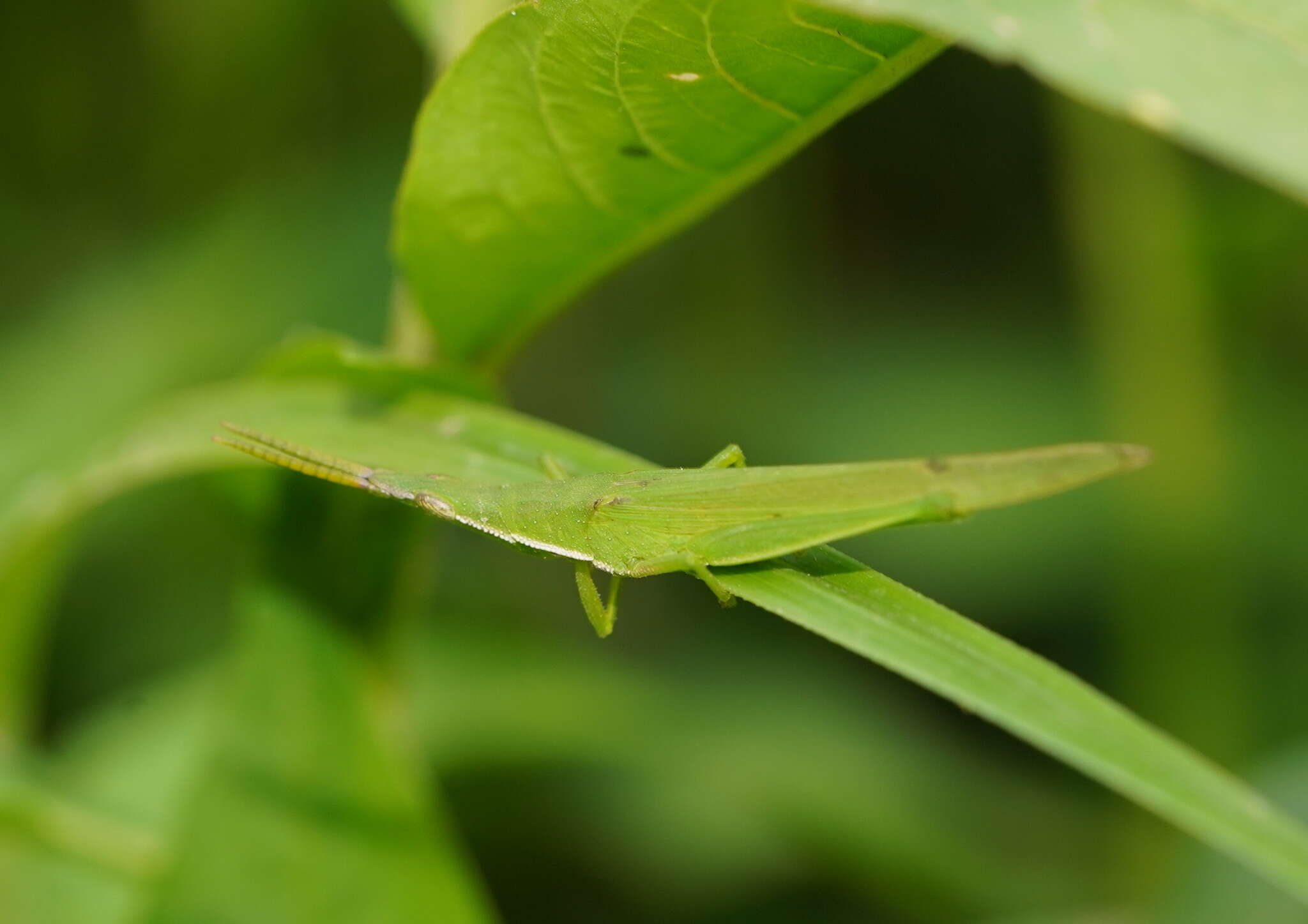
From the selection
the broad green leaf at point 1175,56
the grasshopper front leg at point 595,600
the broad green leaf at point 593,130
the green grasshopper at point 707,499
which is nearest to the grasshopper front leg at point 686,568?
the green grasshopper at point 707,499

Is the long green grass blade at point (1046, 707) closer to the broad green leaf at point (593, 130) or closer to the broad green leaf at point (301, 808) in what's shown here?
the broad green leaf at point (593, 130)

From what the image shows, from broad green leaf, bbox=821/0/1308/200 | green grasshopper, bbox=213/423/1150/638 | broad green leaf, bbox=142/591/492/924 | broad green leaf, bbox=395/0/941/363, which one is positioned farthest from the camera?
broad green leaf, bbox=142/591/492/924

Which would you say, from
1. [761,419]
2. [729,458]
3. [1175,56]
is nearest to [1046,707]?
[1175,56]

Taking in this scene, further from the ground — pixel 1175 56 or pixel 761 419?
pixel 761 419

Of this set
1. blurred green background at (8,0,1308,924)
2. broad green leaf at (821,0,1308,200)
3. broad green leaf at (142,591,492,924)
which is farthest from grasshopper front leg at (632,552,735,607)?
blurred green background at (8,0,1308,924)

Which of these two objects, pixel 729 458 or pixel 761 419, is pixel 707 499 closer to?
pixel 729 458

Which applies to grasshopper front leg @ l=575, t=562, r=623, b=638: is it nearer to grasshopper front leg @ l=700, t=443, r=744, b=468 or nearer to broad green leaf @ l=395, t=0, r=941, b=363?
grasshopper front leg @ l=700, t=443, r=744, b=468

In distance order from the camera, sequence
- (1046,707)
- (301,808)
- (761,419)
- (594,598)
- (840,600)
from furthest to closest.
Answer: (761,419)
(594,598)
(301,808)
(840,600)
(1046,707)

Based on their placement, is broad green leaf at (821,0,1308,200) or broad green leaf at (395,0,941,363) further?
broad green leaf at (395,0,941,363)
